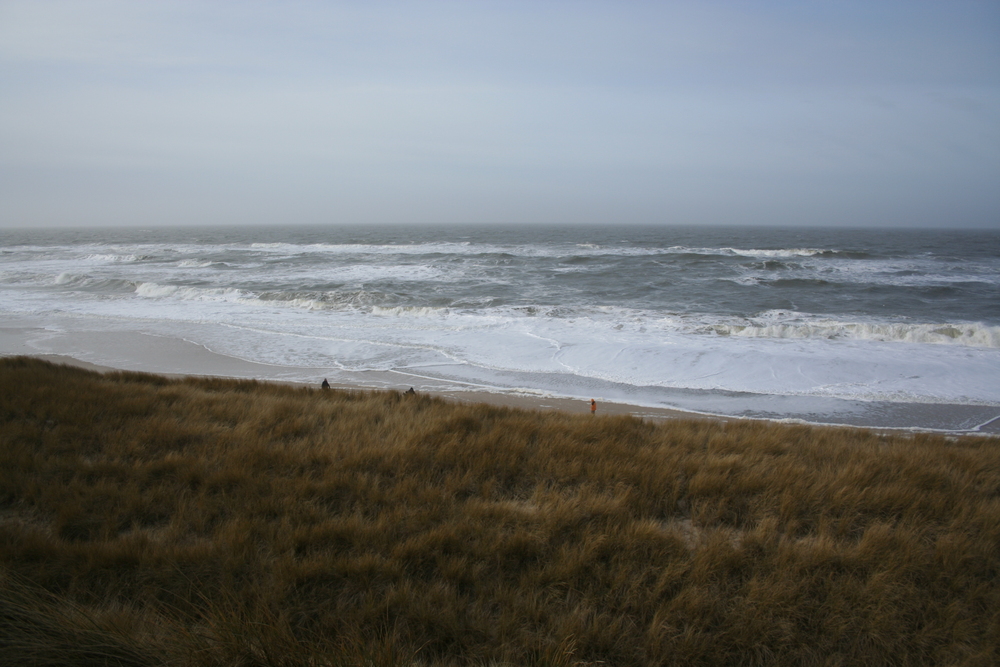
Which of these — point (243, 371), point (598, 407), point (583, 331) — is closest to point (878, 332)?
point (583, 331)

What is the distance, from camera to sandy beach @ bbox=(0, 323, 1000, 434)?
975 cm

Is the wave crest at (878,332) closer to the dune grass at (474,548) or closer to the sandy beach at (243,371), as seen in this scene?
the sandy beach at (243,371)

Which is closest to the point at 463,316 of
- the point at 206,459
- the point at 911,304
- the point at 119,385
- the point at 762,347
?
the point at 762,347

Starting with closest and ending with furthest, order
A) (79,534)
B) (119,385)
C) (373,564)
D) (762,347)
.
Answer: (373,564)
(79,534)
(119,385)
(762,347)

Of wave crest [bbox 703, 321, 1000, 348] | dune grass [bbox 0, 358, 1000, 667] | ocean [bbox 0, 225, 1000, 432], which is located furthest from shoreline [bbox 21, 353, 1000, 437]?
wave crest [bbox 703, 321, 1000, 348]

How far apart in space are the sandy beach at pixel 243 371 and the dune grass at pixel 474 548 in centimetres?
450

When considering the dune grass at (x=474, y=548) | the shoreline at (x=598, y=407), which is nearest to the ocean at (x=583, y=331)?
the shoreline at (x=598, y=407)

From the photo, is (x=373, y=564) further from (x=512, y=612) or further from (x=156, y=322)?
(x=156, y=322)

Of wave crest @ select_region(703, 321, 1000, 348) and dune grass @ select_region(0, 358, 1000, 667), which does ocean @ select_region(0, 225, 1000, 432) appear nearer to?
wave crest @ select_region(703, 321, 1000, 348)

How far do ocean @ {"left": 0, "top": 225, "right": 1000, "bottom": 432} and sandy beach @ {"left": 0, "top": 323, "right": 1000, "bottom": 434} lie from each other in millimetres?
88

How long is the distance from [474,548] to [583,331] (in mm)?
14339

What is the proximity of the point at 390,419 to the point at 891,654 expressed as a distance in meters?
4.73

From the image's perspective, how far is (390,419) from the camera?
582 cm

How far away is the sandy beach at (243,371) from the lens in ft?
32.0
